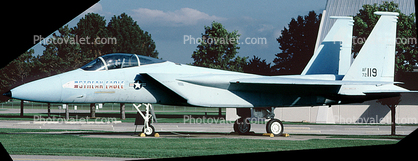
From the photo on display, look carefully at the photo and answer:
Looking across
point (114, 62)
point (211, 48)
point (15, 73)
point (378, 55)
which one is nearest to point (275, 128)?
point (378, 55)

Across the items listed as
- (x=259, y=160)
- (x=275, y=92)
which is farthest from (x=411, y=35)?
(x=259, y=160)

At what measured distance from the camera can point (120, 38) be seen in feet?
219

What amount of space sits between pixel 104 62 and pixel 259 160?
836 centimetres

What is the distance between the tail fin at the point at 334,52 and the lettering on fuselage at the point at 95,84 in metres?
8.92

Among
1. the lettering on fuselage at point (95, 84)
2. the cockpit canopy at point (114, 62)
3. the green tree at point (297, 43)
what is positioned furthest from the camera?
the green tree at point (297, 43)

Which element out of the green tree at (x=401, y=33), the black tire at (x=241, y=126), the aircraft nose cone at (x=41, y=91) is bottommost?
the black tire at (x=241, y=126)

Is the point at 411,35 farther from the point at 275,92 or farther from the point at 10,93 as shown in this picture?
the point at 10,93

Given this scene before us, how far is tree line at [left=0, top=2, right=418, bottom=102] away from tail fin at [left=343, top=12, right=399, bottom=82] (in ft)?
65.1

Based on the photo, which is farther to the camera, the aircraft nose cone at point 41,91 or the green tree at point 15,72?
the green tree at point 15,72

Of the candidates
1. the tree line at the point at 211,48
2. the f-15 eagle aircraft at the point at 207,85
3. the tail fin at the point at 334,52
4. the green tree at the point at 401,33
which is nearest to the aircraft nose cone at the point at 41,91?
the f-15 eagle aircraft at the point at 207,85

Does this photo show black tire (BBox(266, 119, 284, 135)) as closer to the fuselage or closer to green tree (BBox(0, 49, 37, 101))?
the fuselage

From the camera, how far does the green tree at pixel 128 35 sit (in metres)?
66.8

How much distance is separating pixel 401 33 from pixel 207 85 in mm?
25753

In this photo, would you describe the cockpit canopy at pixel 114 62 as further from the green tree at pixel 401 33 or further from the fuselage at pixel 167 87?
the green tree at pixel 401 33
